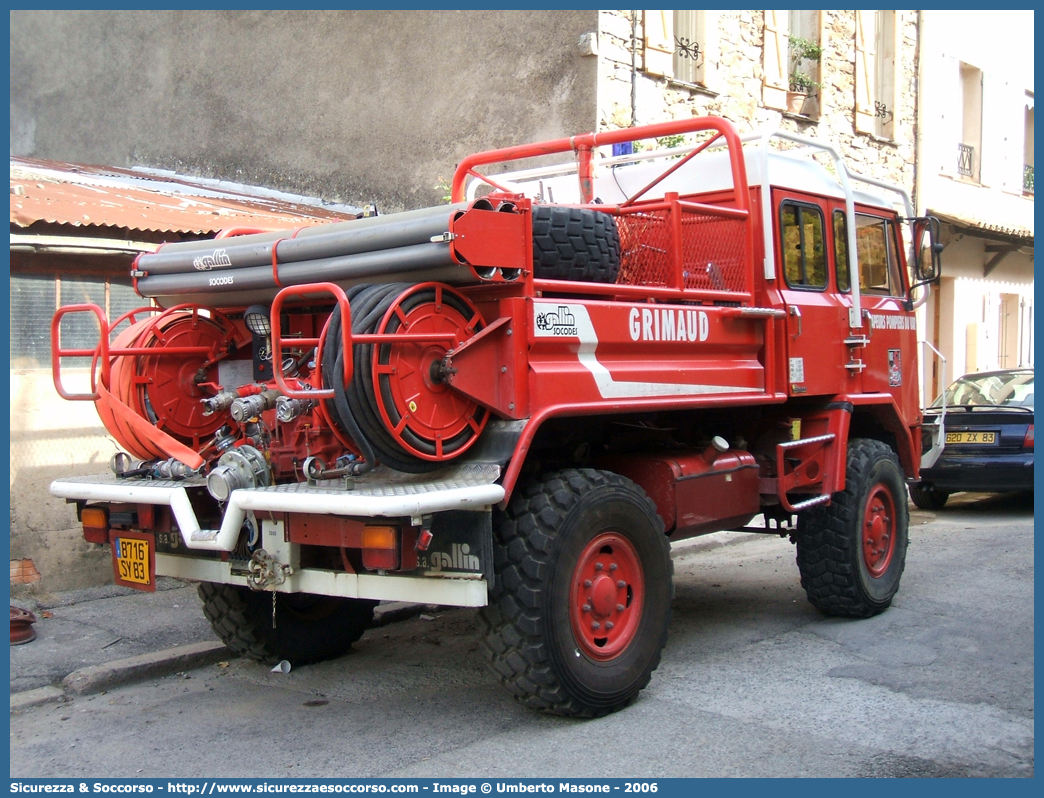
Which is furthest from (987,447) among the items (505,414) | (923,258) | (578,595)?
(505,414)

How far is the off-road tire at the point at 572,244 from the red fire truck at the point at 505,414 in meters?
0.01

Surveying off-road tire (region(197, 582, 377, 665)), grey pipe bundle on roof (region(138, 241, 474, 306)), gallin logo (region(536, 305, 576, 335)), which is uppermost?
grey pipe bundle on roof (region(138, 241, 474, 306))

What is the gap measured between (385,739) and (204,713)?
40.9 inches

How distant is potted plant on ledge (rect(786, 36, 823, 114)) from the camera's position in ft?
46.7

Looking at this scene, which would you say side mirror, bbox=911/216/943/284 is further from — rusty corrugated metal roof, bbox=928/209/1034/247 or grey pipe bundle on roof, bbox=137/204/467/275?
rusty corrugated metal roof, bbox=928/209/1034/247

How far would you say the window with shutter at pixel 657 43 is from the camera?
444 inches

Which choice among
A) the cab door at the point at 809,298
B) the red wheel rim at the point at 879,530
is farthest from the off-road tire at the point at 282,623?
the red wheel rim at the point at 879,530

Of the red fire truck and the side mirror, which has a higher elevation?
the side mirror

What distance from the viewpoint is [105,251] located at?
24.2ft

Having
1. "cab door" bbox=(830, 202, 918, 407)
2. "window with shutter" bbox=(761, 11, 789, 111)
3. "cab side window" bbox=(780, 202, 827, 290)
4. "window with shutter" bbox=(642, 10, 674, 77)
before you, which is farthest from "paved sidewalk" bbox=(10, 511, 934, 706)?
"window with shutter" bbox=(761, 11, 789, 111)

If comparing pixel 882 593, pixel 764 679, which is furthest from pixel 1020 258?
pixel 764 679

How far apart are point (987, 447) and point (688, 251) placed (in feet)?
21.8

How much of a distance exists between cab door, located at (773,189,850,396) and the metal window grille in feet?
40.4

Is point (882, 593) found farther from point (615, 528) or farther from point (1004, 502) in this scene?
point (1004, 502)
